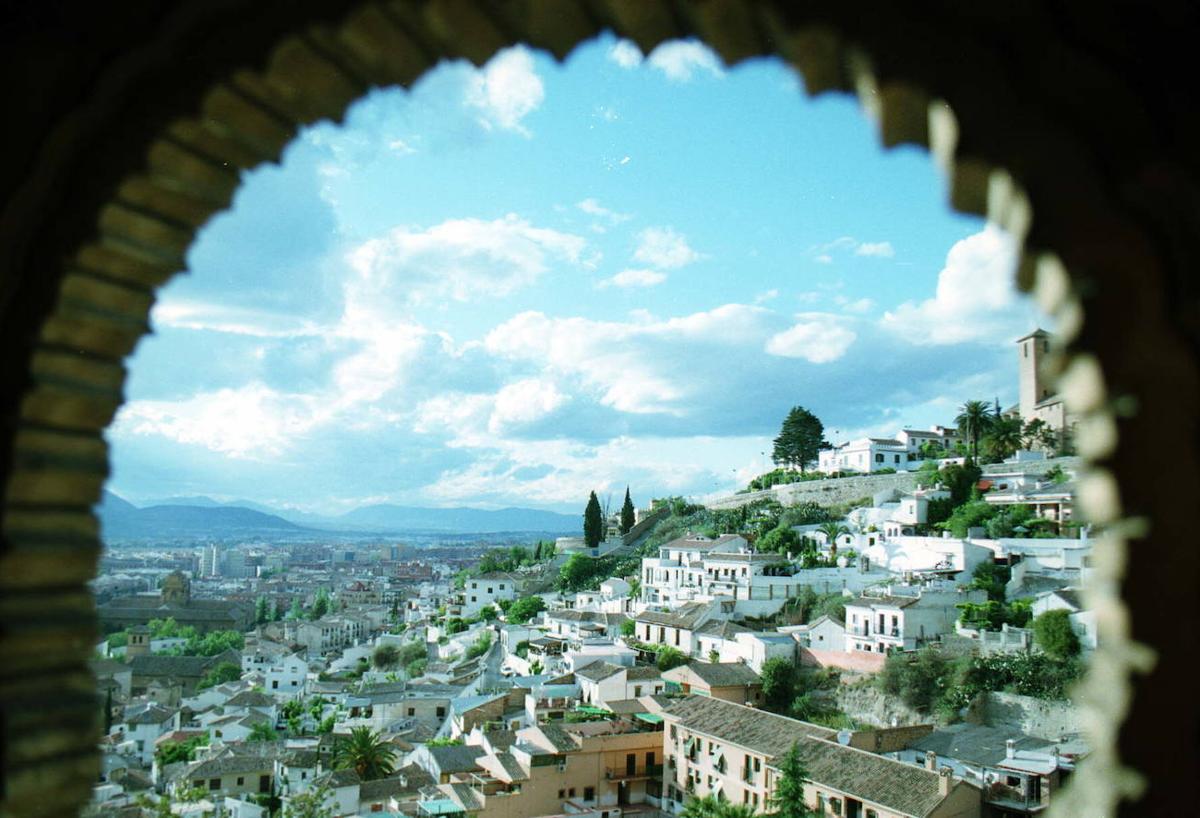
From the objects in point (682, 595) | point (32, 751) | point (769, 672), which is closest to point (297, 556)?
point (682, 595)

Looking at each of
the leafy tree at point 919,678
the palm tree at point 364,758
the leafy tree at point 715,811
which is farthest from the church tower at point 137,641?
the leafy tree at point 715,811

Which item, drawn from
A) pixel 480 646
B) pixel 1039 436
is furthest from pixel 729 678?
pixel 1039 436

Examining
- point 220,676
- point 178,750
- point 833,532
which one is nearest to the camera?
point 178,750

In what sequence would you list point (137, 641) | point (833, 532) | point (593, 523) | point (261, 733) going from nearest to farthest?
point (261, 733) < point (833, 532) < point (593, 523) < point (137, 641)

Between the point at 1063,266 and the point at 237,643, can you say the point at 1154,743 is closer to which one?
the point at 1063,266

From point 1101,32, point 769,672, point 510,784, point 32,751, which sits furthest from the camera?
point 769,672

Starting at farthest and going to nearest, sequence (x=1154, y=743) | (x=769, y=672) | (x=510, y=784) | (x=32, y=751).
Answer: (x=769, y=672) → (x=510, y=784) → (x=32, y=751) → (x=1154, y=743)

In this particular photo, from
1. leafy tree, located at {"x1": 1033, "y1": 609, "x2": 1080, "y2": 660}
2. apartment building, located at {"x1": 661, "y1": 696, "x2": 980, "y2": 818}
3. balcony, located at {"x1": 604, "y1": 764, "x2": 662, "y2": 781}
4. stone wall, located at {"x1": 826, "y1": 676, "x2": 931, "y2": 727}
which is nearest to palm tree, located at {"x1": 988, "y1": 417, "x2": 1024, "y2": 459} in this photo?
leafy tree, located at {"x1": 1033, "y1": 609, "x2": 1080, "y2": 660}

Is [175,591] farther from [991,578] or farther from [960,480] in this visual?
[991,578]
